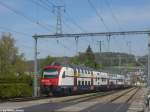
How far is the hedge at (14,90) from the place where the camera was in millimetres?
49381

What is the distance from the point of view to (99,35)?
5756 cm

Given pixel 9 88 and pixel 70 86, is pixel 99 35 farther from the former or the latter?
pixel 9 88

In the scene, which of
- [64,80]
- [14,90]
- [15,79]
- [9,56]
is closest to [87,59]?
[9,56]

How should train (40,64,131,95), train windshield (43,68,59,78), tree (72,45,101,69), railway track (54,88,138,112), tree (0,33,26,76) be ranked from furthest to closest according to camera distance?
tree (72,45,101,69) → tree (0,33,26,76) → train (40,64,131,95) → train windshield (43,68,59,78) → railway track (54,88,138,112)

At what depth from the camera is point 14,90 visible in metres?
52.0

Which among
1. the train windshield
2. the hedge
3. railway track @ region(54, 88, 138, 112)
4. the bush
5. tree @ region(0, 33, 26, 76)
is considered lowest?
railway track @ region(54, 88, 138, 112)

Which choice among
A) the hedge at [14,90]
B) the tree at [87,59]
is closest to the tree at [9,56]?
the tree at [87,59]

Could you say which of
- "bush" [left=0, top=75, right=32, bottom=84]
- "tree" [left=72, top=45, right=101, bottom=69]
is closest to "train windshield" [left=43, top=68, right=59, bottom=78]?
"bush" [left=0, top=75, right=32, bottom=84]

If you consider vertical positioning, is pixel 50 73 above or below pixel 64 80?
above

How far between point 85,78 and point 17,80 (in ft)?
39.1

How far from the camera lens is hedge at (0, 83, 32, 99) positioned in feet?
162

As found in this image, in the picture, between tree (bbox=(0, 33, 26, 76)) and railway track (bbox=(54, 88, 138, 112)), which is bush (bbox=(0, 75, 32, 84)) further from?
tree (bbox=(0, 33, 26, 76))

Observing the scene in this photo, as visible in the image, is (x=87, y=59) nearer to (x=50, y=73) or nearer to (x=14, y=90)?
(x=50, y=73)

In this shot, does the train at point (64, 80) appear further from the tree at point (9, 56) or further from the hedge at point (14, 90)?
the tree at point (9, 56)
